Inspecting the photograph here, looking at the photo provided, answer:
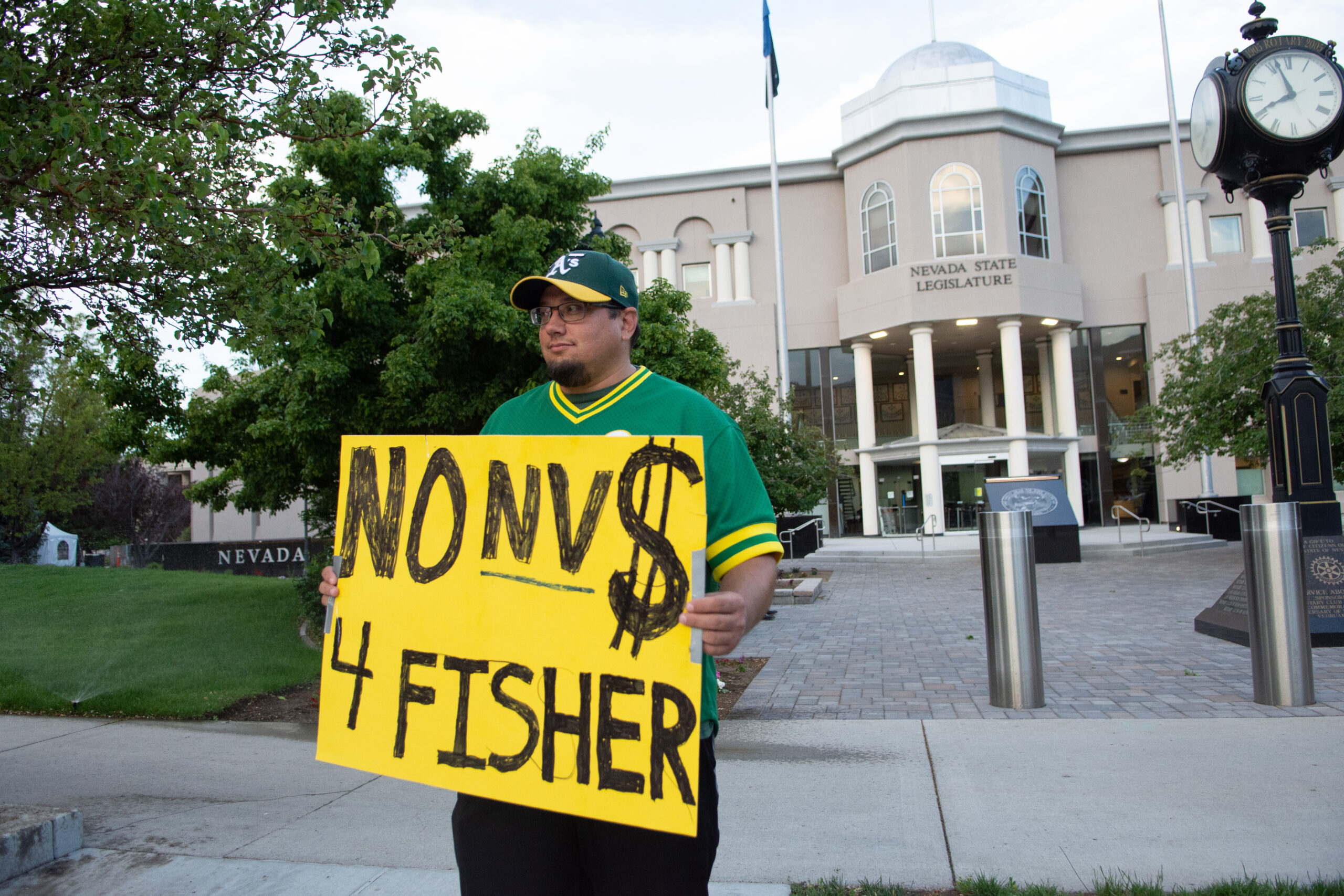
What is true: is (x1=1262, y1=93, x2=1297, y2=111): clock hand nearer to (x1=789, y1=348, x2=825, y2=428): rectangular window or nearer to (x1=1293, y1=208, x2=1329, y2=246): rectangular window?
(x1=789, y1=348, x2=825, y2=428): rectangular window

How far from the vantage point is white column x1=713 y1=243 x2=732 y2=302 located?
126 feet

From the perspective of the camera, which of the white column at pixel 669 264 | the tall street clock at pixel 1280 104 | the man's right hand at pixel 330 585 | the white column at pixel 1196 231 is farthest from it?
the white column at pixel 669 264

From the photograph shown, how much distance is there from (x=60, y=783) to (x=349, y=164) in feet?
22.9

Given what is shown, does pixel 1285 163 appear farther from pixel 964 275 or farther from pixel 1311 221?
pixel 1311 221

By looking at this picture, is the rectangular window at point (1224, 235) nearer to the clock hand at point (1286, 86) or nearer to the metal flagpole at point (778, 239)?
the metal flagpole at point (778, 239)

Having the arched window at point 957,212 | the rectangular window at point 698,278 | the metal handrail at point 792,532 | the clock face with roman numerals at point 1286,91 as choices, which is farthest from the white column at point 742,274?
the clock face with roman numerals at point 1286,91

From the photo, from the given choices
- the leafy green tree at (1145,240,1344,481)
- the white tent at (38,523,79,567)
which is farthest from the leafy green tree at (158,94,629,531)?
the white tent at (38,523,79,567)

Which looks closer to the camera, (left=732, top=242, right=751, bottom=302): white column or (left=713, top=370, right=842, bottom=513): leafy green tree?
(left=713, top=370, right=842, bottom=513): leafy green tree

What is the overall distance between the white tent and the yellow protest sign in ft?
103

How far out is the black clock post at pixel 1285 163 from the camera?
7.95 meters

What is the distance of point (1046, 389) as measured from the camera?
3838 centimetres

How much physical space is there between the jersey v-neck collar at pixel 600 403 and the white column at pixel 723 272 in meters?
36.5

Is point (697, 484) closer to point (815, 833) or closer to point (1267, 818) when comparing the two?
point (815, 833)

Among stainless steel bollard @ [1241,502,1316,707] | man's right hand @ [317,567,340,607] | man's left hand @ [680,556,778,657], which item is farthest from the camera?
stainless steel bollard @ [1241,502,1316,707]
